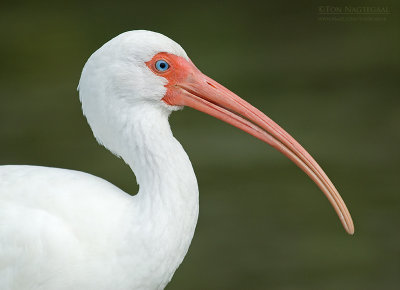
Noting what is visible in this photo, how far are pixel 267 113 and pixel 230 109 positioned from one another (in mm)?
4683

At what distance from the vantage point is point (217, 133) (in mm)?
8758

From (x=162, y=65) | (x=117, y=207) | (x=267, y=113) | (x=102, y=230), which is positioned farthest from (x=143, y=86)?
(x=267, y=113)

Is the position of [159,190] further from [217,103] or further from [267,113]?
[267,113]

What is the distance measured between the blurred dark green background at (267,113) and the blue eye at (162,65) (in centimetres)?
284

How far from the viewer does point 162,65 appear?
4.02 meters

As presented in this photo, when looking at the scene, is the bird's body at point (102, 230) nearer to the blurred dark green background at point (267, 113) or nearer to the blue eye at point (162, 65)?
the blue eye at point (162, 65)

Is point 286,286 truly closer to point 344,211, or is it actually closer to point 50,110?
point 344,211

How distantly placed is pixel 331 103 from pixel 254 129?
202 inches

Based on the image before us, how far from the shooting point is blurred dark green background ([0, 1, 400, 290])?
6844 mm

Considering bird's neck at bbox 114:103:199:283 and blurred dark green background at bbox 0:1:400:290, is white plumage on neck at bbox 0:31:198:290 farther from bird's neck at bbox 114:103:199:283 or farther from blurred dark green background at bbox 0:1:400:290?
blurred dark green background at bbox 0:1:400:290

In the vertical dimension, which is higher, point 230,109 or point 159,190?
point 230,109

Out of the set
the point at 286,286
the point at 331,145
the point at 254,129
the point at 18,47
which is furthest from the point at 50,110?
the point at 254,129

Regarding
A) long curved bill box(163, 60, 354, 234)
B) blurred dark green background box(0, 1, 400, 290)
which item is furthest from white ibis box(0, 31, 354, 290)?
blurred dark green background box(0, 1, 400, 290)

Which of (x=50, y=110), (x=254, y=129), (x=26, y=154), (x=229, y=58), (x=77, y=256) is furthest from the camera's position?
(x=229, y=58)
